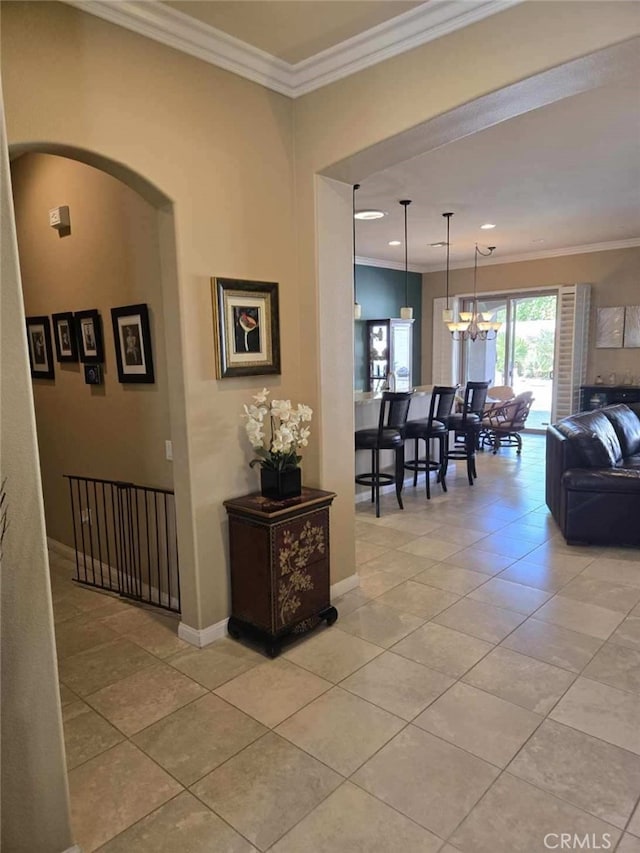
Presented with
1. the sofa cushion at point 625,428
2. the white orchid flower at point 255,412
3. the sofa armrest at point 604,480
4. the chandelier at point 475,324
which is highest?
the chandelier at point 475,324

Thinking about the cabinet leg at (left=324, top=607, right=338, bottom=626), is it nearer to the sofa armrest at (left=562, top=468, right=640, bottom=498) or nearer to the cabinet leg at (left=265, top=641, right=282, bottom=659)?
the cabinet leg at (left=265, top=641, right=282, bottom=659)

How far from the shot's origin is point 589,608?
328 cm

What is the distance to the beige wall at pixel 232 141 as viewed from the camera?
7.10ft

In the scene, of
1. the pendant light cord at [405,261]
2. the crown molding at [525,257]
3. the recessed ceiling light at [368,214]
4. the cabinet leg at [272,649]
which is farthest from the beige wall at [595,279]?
the cabinet leg at [272,649]

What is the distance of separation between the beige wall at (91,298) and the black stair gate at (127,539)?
12cm

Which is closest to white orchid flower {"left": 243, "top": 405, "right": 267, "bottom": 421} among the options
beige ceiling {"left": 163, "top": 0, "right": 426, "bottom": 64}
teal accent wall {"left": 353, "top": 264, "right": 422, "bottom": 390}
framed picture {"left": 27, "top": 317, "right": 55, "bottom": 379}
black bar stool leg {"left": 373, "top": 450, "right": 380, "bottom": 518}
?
beige ceiling {"left": 163, "top": 0, "right": 426, "bottom": 64}

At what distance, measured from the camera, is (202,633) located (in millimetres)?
2963

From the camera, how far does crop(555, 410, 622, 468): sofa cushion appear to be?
436 centimetres

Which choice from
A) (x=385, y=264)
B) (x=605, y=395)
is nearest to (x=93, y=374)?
(x=385, y=264)

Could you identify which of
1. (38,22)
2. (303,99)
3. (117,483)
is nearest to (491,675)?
(117,483)

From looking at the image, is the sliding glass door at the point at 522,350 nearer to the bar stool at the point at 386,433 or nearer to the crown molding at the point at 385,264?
the crown molding at the point at 385,264

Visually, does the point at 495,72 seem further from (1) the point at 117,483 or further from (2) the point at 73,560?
(2) the point at 73,560

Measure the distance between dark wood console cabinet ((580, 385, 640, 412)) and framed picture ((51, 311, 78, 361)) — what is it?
731 cm

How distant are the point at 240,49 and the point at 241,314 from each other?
51.9 inches
